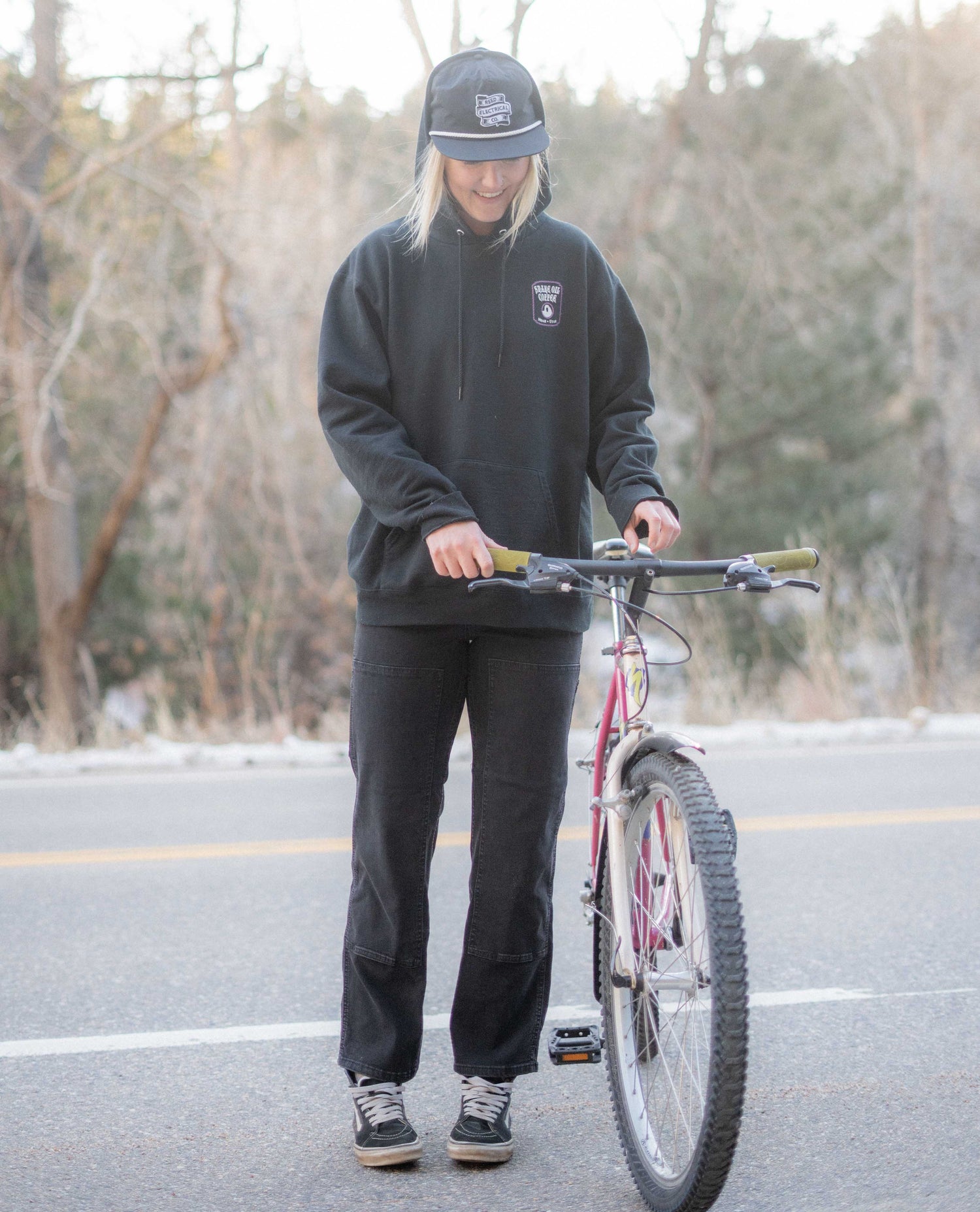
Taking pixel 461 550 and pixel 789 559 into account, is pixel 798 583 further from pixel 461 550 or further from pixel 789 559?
pixel 461 550

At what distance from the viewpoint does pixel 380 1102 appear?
8.79 feet

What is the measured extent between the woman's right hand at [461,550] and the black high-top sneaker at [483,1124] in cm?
102

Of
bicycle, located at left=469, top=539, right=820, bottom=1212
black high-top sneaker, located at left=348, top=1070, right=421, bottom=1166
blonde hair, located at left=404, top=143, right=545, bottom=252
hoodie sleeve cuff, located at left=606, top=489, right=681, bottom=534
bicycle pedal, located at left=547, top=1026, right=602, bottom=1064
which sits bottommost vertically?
black high-top sneaker, located at left=348, top=1070, right=421, bottom=1166

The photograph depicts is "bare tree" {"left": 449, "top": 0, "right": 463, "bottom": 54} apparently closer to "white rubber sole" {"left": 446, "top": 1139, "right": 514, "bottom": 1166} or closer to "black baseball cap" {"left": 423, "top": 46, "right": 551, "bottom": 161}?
"black baseball cap" {"left": 423, "top": 46, "right": 551, "bottom": 161}

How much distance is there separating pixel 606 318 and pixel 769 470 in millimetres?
16132

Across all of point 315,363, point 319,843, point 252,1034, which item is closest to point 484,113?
point 252,1034

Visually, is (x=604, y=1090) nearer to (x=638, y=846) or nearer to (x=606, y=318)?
(x=638, y=846)

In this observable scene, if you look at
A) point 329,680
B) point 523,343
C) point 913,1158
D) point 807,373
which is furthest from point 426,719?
point 807,373

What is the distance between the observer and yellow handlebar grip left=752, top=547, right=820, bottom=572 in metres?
2.37

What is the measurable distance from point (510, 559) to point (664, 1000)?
2.80 ft

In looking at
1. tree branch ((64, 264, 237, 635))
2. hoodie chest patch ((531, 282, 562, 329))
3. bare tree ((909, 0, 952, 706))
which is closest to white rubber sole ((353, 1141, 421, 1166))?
hoodie chest patch ((531, 282, 562, 329))

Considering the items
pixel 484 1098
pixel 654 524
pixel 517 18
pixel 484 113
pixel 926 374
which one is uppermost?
pixel 517 18

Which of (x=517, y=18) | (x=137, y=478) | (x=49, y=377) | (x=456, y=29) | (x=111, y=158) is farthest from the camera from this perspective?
(x=137, y=478)

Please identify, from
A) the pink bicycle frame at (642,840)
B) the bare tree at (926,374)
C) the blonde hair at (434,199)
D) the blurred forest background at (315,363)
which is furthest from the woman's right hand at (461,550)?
the bare tree at (926,374)
